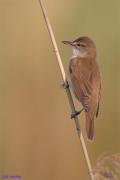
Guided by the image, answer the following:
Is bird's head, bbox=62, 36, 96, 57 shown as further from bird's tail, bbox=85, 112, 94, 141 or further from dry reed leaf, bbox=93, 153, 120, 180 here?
dry reed leaf, bbox=93, 153, 120, 180

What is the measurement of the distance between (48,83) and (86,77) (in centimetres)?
30

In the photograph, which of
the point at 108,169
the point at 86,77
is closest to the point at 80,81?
the point at 86,77

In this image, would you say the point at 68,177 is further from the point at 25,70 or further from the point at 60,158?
the point at 25,70

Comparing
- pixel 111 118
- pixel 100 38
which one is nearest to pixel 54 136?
pixel 111 118

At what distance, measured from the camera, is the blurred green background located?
12.6 feet

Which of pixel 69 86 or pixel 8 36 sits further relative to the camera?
pixel 8 36

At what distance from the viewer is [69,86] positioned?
11.6 feet

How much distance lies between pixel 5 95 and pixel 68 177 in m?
0.67

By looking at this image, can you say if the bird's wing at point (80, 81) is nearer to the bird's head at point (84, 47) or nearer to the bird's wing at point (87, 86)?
the bird's wing at point (87, 86)

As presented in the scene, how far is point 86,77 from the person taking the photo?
377cm

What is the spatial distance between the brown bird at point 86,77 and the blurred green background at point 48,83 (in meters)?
0.07

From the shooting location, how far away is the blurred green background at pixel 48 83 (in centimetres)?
386

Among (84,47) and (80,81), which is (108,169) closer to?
(80,81)

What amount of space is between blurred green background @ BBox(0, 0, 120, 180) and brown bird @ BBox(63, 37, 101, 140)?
0.07m
